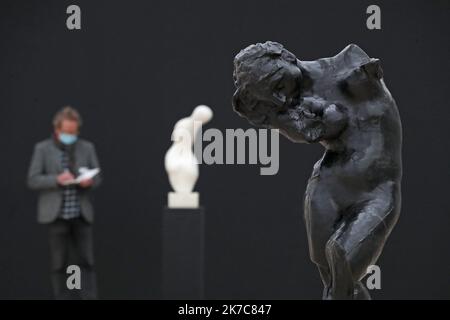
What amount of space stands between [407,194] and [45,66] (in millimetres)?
3114

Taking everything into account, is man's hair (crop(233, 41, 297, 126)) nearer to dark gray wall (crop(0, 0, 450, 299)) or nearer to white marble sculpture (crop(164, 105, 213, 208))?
white marble sculpture (crop(164, 105, 213, 208))

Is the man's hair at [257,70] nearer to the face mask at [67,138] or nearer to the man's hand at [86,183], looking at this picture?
the man's hand at [86,183]

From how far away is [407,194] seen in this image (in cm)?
794

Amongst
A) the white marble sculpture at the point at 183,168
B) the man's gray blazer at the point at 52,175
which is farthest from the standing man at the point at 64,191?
the white marble sculpture at the point at 183,168

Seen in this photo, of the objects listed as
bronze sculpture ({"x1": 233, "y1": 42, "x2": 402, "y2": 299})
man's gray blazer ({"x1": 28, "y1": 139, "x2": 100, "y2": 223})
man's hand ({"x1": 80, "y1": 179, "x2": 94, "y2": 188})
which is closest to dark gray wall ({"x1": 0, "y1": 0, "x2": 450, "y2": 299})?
man's gray blazer ({"x1": 28, "y1": 139, "x2": 100, "y2": 223})

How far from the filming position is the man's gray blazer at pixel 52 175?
7.28m

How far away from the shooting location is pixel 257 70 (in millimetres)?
3830

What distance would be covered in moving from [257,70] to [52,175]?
377cm

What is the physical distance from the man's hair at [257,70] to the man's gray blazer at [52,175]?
3606mm

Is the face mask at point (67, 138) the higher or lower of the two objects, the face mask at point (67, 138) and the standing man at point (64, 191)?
the higher

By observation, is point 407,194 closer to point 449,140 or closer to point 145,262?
point 449,140

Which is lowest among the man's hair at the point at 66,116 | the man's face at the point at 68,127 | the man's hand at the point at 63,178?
the man's hand at the point at 63,178

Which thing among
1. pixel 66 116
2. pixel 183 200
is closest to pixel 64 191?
pixel 66 116
